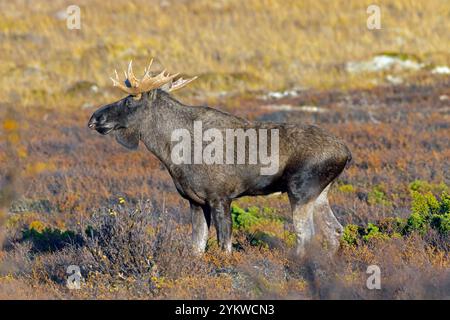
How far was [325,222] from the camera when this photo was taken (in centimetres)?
920

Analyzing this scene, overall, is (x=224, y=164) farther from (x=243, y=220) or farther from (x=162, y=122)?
(x=243, y=220)

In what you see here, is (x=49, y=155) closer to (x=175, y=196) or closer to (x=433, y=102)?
(x=175, y=196)

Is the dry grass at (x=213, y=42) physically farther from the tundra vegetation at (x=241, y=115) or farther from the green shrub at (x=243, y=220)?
the green shrub at (x=243, y=220)

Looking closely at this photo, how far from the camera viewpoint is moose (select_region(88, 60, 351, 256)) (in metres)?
8.77

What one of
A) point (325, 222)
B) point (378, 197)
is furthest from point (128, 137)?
point (378, 197)

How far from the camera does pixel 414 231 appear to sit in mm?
9625

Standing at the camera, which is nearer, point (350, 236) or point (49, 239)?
point (350, 236)

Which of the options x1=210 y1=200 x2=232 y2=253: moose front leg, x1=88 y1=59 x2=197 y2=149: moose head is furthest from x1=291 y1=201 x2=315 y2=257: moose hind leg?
x1=88 y1=59 x2=197 y2=149: moose head

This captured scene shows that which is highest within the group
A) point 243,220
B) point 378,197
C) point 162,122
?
point 162,122

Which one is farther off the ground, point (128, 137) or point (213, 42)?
point (128, 137)

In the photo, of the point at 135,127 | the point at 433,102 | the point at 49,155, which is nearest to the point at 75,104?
the point at 49,155

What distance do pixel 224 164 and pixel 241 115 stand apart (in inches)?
645

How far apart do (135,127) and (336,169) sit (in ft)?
7.54

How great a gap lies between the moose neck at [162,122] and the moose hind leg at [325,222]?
5.50 feet
